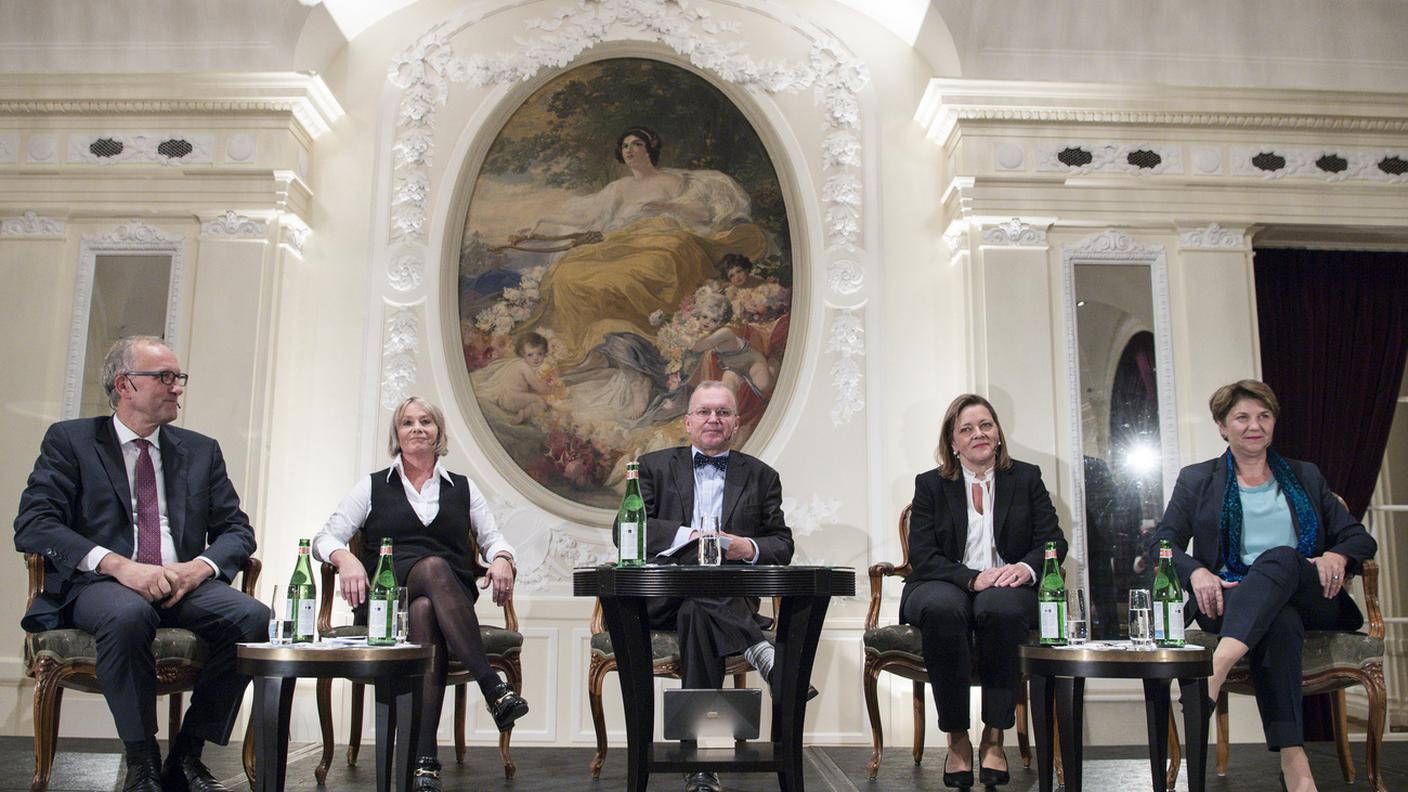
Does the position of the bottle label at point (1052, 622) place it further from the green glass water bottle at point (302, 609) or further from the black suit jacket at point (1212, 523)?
the green glass water bottle at point (302, 609)

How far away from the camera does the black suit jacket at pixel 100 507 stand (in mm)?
3340

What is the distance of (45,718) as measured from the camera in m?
3.29

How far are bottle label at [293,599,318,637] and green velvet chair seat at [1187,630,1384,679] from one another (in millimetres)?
2720

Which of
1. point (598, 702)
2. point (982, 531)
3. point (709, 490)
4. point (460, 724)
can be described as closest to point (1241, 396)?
point (982, 531)

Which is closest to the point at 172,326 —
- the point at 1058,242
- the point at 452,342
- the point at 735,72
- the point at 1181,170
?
the point at 452,342

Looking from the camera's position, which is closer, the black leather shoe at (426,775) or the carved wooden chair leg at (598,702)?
the black leather shoe at (426,775)

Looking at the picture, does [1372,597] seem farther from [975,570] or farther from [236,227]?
[236,227]

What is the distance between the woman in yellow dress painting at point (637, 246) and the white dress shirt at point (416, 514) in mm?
1263

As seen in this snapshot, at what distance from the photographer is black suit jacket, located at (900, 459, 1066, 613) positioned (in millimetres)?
4016

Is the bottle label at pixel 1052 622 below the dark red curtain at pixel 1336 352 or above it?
below

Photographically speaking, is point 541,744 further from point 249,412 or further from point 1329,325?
point 1329,325

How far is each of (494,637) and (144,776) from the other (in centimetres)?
119

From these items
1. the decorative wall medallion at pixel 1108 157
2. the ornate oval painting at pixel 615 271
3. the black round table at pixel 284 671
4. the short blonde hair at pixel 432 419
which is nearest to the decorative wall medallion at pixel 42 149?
the ornate oval painting at pixel 615 271

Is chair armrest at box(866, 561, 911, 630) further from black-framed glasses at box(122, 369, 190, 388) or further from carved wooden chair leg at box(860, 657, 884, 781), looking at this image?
black-framed glasses at box(122, 369, 190, 388)
